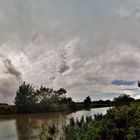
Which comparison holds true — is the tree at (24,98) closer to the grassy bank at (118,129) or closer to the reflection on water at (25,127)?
the reflection on water at (25,127)

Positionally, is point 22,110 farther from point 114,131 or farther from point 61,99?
point 114,131

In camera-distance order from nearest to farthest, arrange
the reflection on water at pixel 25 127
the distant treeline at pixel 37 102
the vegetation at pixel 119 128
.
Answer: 1. the vegetation at pixel 119 128
2. the reflection on water at pixel 25 127
3. the distant treeline at pixel 37 102

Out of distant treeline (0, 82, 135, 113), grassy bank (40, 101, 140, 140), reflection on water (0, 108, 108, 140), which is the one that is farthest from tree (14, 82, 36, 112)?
grassy bank (40, 101, 140, 140)

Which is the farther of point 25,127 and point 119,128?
point 25,127

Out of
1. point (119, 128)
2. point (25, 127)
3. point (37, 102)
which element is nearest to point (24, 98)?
point (37, 102)

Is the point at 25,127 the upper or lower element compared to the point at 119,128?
upper

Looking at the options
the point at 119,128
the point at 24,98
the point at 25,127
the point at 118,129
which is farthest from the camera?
the point at 24,98

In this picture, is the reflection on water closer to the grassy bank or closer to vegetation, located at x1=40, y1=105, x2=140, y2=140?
the grassy bank

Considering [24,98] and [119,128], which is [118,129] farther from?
[24,98]

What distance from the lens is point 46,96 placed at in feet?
138

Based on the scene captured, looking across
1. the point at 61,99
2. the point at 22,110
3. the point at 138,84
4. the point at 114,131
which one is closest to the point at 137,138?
the point at 114,131

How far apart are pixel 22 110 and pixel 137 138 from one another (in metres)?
33.7

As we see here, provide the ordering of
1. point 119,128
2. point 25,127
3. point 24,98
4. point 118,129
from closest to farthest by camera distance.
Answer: point 118,129 → point 119,128 → point 25,127 → point 24,98

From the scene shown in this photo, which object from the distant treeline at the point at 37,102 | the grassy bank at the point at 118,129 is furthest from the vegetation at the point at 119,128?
the distant treeline at the point at 37,102
